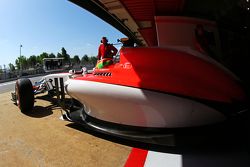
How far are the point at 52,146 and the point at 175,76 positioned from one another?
7.25 ft

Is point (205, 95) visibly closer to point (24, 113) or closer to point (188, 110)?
point (188, 110)

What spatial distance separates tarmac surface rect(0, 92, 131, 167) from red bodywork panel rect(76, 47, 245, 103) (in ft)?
3.41

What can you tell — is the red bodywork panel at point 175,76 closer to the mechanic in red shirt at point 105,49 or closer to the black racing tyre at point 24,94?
the mechanic in red shirt at point 105,49

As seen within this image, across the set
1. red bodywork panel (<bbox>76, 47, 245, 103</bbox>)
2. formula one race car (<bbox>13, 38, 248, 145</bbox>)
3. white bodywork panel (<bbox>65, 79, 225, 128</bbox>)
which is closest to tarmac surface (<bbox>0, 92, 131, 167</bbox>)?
formula one race car (<bbox>13, 38, 248, 145</bbox>)

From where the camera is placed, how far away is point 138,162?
310 centimetres

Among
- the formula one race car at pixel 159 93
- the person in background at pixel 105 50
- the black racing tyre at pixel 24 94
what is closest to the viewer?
the formula one race car at pixel 159 93

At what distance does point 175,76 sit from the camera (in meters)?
3.41

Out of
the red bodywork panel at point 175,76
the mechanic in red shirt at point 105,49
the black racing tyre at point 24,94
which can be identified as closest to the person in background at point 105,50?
the mechanic in red shirt at point 105,49

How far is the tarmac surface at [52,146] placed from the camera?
3.26 meters

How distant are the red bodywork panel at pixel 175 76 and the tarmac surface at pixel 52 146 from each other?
3.41ft

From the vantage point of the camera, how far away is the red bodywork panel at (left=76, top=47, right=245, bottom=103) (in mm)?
3223

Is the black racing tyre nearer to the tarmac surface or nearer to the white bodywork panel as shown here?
the tarmac surface

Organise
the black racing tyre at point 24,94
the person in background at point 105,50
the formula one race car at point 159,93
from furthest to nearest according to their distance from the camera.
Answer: the person in background at point 105,50 < the black racing tyre at point 24,94 < the formula one race car at point 159,93

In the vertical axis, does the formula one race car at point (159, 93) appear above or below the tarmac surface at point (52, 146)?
above
